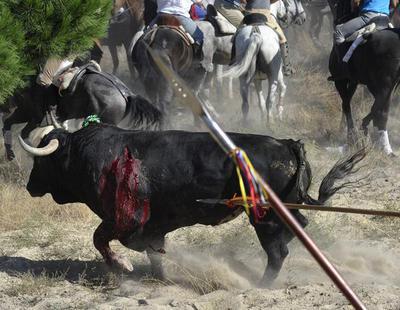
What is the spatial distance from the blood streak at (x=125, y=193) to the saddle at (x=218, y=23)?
779 cm

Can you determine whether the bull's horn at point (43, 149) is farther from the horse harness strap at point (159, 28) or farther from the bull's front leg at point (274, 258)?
the horse harness strap at point (159, 28)

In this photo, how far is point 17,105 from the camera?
1077cm

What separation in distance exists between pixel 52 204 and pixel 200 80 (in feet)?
17.5

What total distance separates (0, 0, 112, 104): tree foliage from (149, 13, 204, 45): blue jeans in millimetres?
4533

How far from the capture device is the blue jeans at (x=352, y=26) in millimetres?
11055

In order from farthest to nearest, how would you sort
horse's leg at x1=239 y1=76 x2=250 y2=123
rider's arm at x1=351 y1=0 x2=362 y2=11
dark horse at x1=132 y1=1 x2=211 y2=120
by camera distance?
horse's leg at x1=239 y1=76 x2=250 y2=123 < dark horse at x1=132 y1=1 x2=211 y2=120 < rider's arm at x1=351 y1=0 x2=362 y2=11

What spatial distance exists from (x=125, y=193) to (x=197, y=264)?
3.32 feet

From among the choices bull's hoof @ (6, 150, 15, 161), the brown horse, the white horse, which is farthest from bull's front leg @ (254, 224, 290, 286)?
the brown horse

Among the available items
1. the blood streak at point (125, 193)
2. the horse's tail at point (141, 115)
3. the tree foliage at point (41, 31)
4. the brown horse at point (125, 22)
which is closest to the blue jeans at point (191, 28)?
the horse's tail at point (141, 115)

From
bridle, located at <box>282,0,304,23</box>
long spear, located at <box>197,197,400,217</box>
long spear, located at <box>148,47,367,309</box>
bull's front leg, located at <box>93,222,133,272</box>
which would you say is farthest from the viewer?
bridle, located at <box>282,0,304,23</box>

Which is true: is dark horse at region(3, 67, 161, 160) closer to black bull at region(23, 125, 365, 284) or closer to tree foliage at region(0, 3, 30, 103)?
tree foliage at region(0, 3, 30, 103)

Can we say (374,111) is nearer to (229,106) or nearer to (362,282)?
(229,106)

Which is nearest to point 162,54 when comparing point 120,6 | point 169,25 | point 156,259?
point 169,25

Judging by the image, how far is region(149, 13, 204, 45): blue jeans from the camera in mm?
12180
